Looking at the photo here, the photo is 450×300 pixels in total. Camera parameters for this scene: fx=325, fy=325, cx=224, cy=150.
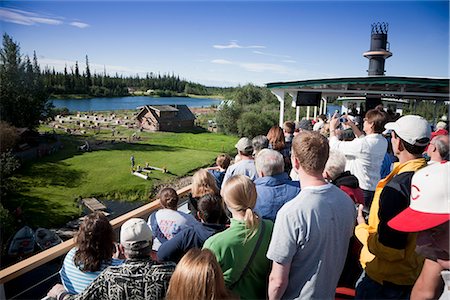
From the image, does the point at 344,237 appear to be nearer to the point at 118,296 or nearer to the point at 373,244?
the point at 373,244

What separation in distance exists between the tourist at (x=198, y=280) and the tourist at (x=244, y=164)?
4.49ft

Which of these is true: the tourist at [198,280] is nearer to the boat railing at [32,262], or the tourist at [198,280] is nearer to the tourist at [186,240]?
the tourist at [186,240]

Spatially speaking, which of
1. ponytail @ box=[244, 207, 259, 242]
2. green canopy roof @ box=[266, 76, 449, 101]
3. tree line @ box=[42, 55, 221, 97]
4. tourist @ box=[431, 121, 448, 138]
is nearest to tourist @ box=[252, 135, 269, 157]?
tourist @ box=[431, 121, 448, 138]

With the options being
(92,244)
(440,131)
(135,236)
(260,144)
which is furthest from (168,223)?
(440,131)

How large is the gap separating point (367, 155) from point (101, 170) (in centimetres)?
4490

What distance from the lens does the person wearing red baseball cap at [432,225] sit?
0.87m

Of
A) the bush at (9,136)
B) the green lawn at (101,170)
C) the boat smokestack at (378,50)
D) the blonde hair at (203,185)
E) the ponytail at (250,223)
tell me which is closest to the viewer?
the ponytail at (250,223)

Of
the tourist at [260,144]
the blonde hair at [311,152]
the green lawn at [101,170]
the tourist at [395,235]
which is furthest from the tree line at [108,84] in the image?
the tourist at [395,235]

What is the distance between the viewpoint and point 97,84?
2275 inches

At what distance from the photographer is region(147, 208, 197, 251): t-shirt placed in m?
2.04

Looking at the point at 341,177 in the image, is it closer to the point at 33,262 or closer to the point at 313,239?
the point at 313,239

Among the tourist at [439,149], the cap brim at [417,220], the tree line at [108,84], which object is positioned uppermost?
the tree line at [108,84]

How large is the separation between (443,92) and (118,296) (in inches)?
376

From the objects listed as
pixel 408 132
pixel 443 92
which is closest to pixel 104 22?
pixel 443 92
